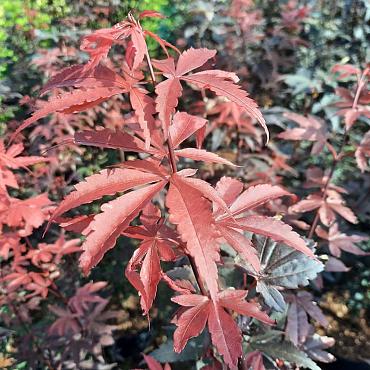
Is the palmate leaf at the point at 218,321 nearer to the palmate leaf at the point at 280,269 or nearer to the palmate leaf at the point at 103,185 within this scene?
the palmate leaf at the point at 280,269

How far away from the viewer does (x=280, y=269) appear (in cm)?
130

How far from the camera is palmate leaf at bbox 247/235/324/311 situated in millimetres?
1220

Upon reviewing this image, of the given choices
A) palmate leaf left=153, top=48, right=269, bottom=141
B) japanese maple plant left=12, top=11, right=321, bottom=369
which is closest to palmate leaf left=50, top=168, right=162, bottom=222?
japanese maple plant left=12, top=11, right=321, bottom=369

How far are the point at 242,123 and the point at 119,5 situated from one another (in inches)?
70.4

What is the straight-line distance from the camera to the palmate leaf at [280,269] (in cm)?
122

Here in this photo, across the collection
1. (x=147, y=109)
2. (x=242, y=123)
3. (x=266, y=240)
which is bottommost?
(x=242, y=123)

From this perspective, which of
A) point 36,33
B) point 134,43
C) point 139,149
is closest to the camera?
point 134,43

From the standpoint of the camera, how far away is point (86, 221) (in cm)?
101

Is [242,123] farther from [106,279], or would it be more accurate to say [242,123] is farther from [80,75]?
[80,75]

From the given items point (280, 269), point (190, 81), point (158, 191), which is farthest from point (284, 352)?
point (190, 81)

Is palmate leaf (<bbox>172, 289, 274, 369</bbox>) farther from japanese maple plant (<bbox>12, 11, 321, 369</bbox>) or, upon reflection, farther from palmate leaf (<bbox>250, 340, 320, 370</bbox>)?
palmate leaf (<bbox>250, 340, 320, 370</bbox>)

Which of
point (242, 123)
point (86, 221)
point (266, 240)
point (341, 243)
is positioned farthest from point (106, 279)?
point (86, 221)

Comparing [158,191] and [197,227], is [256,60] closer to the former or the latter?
[158,191]

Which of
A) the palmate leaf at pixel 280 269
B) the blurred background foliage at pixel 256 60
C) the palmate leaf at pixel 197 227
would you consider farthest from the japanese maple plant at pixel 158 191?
the blurred background foliage at pixel 256 60
